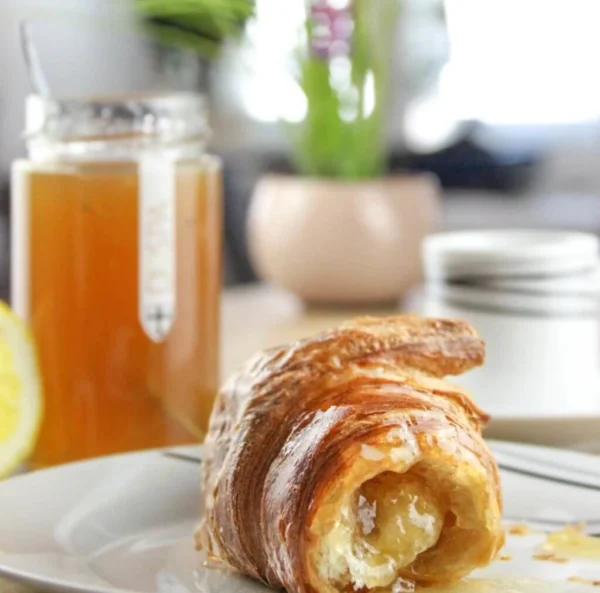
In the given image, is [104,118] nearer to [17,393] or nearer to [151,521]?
[17,393]

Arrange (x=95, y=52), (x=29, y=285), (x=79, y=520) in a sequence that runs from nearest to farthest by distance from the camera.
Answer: (x=79, y=520) < (x=29, y=285) < (x=95, y=52)

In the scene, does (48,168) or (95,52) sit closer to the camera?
(48,168)

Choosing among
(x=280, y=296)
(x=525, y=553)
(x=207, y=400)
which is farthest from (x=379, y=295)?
(x=525, y=553)

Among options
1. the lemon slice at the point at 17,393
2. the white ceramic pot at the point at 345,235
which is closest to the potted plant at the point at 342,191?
the white ceramic pot at the point at 345,235

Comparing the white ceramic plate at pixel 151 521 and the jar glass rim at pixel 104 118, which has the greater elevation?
the jar glass rim at pixel 104 118

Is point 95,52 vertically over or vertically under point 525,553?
over

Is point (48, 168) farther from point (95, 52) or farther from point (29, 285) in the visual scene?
point (95, 52)

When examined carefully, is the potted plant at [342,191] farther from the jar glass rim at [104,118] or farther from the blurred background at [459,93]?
the blurred background at [459,93]

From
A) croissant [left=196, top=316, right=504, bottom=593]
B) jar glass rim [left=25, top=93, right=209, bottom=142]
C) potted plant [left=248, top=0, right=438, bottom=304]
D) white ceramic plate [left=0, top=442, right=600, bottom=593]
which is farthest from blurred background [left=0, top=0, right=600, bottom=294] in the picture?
croissant [left=196, top=316, right=504, bottom=593]

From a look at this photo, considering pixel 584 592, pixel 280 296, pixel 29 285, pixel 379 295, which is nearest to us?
pixel 584 592
